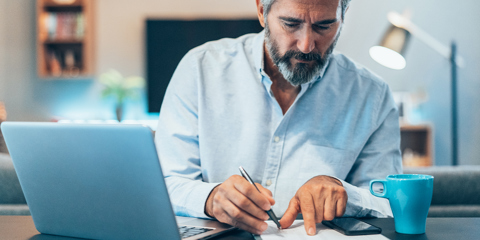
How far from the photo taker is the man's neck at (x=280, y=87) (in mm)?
1210

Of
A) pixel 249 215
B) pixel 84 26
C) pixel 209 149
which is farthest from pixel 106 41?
pixel 249 215

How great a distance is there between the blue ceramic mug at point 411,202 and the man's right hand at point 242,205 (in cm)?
21

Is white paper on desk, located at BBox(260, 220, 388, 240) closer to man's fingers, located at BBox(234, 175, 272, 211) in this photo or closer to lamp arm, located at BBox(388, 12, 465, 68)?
man's fingers, located at BBox(234, 175, 272, 211)

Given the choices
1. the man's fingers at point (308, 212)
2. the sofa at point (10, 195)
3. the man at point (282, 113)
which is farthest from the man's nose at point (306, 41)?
the sofa at point (10, 195)

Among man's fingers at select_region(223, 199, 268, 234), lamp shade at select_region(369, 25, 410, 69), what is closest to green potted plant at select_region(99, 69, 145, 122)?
lamp shade at select_region(369, 25, 410, 69)

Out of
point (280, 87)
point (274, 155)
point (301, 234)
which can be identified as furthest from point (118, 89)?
point (301, 234)

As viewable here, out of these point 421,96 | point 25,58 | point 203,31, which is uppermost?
point 203,31

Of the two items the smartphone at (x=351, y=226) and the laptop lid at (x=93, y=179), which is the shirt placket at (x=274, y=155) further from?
the laptop lid at (x=93, y=179)

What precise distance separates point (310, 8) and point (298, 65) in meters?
0.14

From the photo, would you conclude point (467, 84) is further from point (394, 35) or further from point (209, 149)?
point (209, 149)

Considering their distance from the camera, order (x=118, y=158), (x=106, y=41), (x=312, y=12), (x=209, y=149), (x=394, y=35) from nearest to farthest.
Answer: (x=118, y=158) < (x=312, y=12) < (x=209, y=149) < (x=394, y=35) < (x=106, y=41)

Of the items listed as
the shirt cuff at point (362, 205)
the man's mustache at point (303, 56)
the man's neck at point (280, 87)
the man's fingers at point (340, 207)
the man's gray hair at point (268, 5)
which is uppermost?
the man's gray hair at point (268, 5)

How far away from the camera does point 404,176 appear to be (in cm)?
77

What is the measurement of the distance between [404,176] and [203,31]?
3529mm
